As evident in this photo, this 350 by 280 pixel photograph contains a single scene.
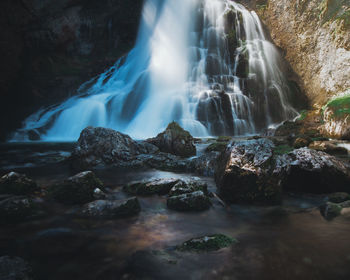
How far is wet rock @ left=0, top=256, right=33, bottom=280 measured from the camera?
1.97m

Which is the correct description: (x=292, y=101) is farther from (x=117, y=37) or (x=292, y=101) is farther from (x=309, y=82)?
(x=117, y=37)

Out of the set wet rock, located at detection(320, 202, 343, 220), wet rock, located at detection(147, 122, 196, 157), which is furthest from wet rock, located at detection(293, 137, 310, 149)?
wet rock, located at detection(320, 202, 343, 220)

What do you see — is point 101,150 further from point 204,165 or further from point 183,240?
point 183,240

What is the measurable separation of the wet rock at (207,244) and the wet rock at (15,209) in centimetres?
219

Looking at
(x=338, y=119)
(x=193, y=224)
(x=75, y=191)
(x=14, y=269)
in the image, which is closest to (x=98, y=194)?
(x=75, y=191)

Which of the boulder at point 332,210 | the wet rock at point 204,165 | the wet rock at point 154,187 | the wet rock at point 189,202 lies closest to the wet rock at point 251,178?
the wet rock at point 189,202

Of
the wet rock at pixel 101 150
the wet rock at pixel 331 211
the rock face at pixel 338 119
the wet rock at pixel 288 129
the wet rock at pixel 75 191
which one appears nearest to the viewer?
the wet rock at pixel 331 211

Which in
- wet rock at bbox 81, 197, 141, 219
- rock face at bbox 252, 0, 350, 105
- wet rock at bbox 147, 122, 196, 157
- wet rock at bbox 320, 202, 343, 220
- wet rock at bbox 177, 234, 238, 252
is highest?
rock face at bbox 252, 0, 350, 105

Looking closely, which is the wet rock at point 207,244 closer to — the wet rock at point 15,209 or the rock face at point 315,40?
the wet rock at point 15,209

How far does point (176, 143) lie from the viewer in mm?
8273

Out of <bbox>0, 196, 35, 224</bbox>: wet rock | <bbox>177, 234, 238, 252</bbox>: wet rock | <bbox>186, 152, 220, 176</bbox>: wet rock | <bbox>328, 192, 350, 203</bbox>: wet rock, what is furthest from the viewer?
<bbox>186, 152, 220, 176</bbox>: wet rock

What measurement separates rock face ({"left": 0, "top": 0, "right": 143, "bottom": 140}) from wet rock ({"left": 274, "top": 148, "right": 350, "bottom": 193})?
1702 cm

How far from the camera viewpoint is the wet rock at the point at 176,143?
8.23 meters

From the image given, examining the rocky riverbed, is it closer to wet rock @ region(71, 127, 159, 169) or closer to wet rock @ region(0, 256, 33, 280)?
wet rock @ region(0, 256, 33, 280)
